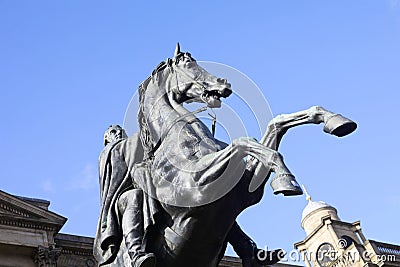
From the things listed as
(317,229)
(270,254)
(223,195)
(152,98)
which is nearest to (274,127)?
(223,195)

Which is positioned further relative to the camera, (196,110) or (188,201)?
(196,110)

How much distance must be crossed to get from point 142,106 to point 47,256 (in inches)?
812

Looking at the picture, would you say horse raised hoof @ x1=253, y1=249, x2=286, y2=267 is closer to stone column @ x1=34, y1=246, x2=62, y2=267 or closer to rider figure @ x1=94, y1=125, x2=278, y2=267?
rider figure @ x1=94, y1=125, x2=278, y2=267

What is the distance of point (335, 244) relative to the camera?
124ft

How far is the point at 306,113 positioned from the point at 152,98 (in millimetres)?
1294

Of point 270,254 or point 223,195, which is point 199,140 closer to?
point 223,195

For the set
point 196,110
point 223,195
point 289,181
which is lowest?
point 289,181

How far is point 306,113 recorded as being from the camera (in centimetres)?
355

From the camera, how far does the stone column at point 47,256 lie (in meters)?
23.7

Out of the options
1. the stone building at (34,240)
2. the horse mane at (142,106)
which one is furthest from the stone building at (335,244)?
the horse mane at (142,106)

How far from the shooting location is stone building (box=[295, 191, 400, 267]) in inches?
1277

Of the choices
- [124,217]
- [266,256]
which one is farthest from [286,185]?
[124,217]

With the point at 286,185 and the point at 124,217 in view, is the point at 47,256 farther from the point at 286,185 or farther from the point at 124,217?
the point at 286,185

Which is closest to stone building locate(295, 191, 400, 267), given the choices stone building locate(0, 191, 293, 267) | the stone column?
stone building locate(0, 191, 293, 267)
